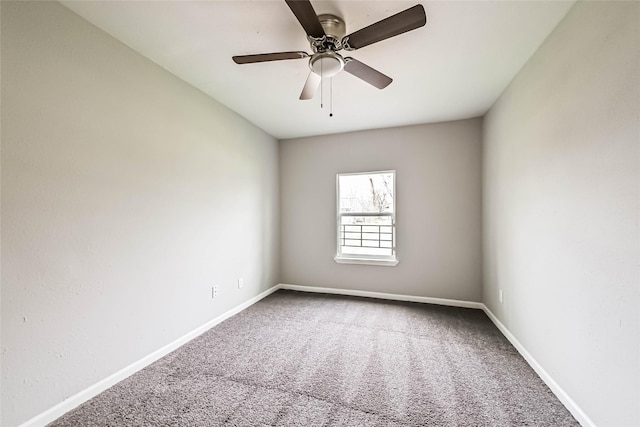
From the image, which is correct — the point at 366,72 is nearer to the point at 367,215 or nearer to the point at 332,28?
the point at 332,28

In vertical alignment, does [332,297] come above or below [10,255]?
below

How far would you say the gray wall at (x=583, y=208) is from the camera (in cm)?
115

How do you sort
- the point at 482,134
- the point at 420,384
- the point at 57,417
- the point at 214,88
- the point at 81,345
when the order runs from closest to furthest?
1. the point at 57,417
2. the point at 81,345
3. the point at 420,384
4. the point at 214,88
5. the point at 482,134

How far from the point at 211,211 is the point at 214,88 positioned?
1.23 metres

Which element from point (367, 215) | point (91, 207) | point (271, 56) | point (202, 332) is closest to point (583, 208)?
point (271, 56)

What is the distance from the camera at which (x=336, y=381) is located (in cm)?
181

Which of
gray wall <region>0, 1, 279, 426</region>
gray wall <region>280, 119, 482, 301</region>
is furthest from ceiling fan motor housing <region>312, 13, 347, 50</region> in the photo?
gray wall <region>280, 119, 482, 301</region>

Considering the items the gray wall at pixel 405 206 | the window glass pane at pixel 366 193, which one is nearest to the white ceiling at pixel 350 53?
the gray wall at pixel 405 206

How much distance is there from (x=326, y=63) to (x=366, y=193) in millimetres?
2255

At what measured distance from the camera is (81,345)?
1.59m

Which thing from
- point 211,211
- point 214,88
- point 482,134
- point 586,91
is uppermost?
point 214,88

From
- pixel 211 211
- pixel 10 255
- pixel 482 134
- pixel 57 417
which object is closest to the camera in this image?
pixel 10 255

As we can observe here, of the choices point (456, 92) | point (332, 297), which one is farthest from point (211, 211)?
point (456, 92)

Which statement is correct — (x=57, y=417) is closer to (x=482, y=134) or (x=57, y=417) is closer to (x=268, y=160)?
(x=268, y=160)
